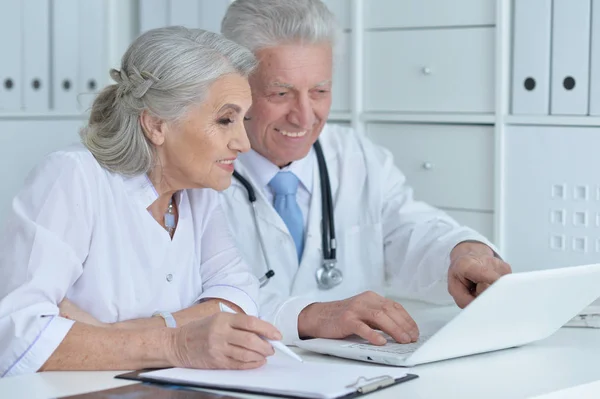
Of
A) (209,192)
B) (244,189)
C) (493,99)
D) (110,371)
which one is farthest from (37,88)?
(110,371)

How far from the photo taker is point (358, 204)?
7.41 ft

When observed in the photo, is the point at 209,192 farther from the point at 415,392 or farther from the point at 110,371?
the point at 415,392

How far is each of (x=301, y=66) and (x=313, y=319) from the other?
579 mm

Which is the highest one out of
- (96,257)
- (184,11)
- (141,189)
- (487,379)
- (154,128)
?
(184,11)

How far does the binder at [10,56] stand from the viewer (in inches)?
103

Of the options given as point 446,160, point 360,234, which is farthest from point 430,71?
point 360,234

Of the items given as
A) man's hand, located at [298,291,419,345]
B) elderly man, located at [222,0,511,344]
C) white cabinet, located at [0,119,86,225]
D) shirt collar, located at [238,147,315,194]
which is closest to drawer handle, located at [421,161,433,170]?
elderly man, located at [222,0,511,344]

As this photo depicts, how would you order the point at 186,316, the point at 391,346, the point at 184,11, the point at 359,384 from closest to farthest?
the point at 359,384 < the point at 391,346 < the point at 186,316 < the point at 184,11

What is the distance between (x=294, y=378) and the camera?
1.33m

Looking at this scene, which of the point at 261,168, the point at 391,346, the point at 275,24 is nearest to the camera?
the point at 391,346

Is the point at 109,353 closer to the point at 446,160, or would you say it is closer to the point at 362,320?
the point at 362,320

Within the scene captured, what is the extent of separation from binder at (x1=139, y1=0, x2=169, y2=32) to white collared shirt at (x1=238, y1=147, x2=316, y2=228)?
86cm

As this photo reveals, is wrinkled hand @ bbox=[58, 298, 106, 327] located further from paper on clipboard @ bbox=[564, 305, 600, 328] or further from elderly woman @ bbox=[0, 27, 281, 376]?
paper on clipboard @ bbox=[564, 305, 600, 328]

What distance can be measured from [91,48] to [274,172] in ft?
2.94
